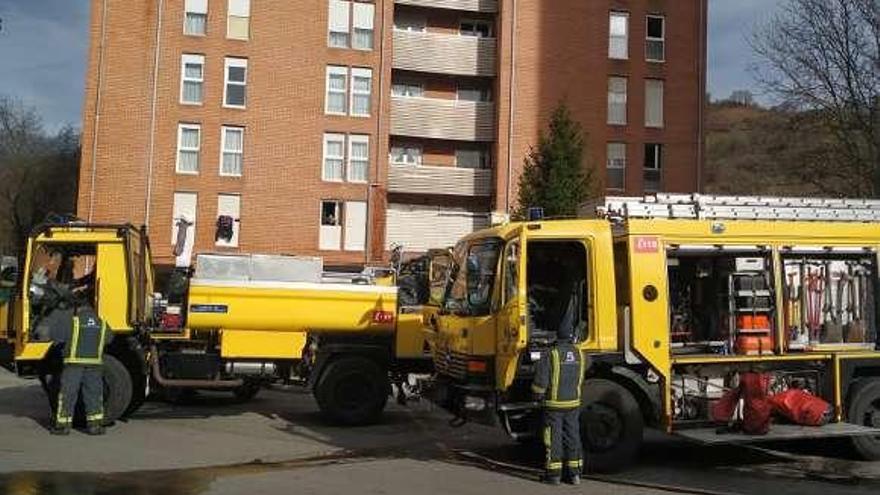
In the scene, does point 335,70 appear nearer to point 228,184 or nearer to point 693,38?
point 228,184

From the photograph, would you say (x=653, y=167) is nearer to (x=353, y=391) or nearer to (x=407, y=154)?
(x=407, y=154)

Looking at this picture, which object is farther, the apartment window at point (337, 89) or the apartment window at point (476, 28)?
the apartment window at point (476, 28)

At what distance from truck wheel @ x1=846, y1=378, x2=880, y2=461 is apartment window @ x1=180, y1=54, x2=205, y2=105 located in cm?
3158

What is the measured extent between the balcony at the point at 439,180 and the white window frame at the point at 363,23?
5086 mm

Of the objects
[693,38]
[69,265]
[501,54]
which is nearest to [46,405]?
[69,265]

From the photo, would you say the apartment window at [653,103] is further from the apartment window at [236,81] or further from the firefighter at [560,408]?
the firefighter at [560,408]

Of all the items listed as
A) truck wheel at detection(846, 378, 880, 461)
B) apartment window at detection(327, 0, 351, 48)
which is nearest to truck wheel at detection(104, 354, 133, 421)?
truck wheel at detection(846, 378, 880, 461)

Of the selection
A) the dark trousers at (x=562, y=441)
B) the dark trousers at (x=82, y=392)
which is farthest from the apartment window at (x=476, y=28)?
the dark trousers at (x=562, y=441)

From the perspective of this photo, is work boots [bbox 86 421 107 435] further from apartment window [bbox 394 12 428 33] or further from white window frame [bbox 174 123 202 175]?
apartment window [bbox 394 12 428 33]

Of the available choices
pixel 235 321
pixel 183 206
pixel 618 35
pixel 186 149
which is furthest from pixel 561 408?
pixel 618 35

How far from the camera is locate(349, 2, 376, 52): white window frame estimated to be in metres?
40.5

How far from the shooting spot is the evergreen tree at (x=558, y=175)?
35.1 m

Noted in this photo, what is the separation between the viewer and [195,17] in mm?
39344

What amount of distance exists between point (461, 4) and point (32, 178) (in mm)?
31130
